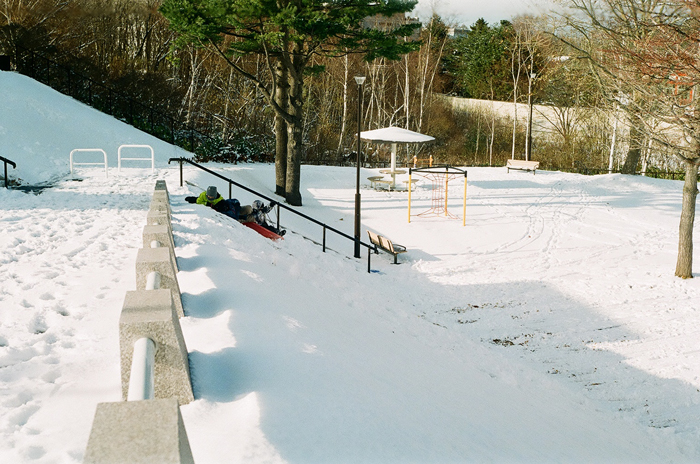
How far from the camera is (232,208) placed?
45.8ft

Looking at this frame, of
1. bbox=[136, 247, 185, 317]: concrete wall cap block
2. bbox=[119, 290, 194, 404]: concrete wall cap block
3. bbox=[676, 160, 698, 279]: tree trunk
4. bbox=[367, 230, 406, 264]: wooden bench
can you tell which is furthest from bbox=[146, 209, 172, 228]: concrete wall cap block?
bbox=[676, 160, 698, 279]: tree trunk

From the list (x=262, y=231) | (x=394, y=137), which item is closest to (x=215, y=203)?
(x=262, y=231)

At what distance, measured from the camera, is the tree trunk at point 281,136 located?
21.6 m

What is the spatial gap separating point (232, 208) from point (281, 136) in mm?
8586

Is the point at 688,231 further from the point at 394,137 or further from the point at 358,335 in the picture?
the point at 394,137

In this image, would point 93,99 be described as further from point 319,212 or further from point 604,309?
point 604,309

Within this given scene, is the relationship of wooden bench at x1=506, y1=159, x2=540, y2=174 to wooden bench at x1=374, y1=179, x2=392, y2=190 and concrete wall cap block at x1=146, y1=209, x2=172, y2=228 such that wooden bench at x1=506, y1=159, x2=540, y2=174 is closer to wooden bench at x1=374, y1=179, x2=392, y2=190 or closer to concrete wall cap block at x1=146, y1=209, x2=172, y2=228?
wooden bench at x1=374, y1=179, x2=392, y2=190

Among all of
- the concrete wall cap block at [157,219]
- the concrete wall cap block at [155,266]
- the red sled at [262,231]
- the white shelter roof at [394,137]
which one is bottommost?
the red sled at [262,231]

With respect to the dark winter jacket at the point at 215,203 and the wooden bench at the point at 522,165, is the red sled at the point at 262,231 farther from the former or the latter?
the wooden bench at the point at 522,165

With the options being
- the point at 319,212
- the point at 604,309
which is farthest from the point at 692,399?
the point at 319,212

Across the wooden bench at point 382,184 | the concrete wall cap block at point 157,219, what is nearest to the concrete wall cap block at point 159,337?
the concrete wall cap block at point 157,219

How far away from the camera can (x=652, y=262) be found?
15.8 m

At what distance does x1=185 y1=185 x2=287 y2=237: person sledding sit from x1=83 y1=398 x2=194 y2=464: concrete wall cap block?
11171 millimetres

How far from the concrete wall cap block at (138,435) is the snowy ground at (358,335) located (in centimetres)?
122
